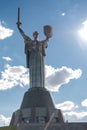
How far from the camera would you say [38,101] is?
137ft

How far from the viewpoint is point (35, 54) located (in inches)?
1772

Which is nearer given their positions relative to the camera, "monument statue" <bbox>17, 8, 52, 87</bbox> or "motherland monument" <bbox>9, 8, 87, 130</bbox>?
"motherland monument" <bbox>9, 8, 87, 130</bbox>

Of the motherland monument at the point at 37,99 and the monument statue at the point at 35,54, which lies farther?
the monument statue at the point at 35,54

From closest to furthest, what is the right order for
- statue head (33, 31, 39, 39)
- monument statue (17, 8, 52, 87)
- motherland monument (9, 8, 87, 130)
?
motherland monument (9, 8, 87, 130), monument statue (17, 8, 52, 87), statue head (33, 31, 39, 39)

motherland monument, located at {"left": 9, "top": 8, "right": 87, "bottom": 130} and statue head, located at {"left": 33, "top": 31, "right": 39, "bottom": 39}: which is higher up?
statue head, located at {"left": 33, "top": 31, "right": 39, "bottom": 39}

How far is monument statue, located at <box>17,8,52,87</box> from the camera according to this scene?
44.2m

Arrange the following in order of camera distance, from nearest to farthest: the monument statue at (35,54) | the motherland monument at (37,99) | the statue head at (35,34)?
the motherland monument at (37,99)
the monument statue at (35,54)
the statue head at (35,34)

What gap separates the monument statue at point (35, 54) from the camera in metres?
44.2

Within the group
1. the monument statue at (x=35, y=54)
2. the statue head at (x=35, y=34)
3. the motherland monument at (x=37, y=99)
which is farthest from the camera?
the statue head at (x=35, y=34)

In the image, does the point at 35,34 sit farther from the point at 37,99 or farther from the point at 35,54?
→ the point at 37,99

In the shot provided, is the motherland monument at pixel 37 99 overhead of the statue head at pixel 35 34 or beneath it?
beneath

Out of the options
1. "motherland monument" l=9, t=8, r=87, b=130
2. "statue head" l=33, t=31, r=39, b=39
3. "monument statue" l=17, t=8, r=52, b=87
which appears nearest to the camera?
"motherland monument" l=9, t=8, r=87, b=130

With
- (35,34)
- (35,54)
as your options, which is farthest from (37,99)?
(35,34)

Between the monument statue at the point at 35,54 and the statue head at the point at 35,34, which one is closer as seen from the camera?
the monument statue at the point at 35,54
